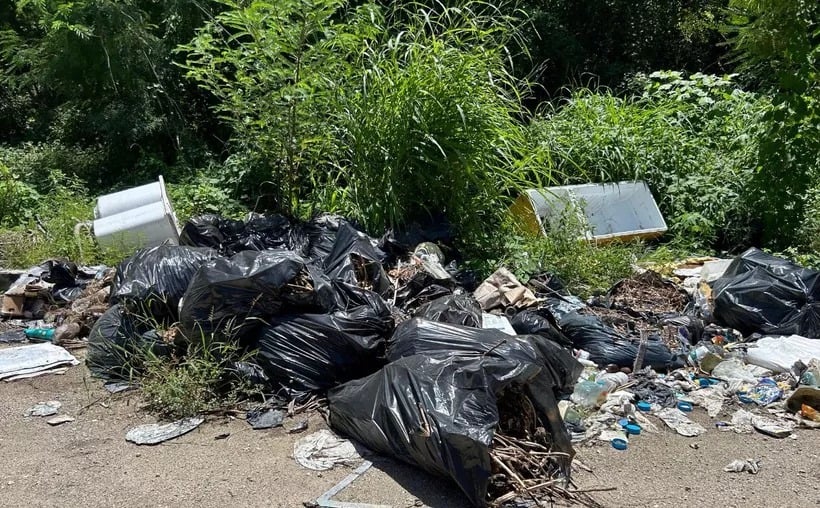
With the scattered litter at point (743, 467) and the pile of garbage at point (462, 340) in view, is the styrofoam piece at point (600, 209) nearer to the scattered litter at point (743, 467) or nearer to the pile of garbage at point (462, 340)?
the pile of garbage at point (462, 340)

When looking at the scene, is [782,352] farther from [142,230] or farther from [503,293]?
[142,230]

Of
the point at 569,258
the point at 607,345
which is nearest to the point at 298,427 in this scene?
the point at 607,345

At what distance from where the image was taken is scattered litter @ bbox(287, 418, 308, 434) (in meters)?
3.39

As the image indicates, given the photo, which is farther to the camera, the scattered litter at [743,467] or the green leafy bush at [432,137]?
the green leafy bush at [432,137]

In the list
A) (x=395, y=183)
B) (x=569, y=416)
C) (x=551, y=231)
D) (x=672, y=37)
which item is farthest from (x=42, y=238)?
(x=672, y=37)

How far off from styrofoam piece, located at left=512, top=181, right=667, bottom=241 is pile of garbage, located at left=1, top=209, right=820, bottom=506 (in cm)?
77

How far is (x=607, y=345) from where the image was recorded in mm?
4277

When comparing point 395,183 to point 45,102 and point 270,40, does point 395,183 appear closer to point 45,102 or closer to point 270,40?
point 270,40

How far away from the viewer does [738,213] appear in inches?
252

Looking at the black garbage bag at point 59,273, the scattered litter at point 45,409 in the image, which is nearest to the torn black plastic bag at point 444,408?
the scattered litter at point 45,409

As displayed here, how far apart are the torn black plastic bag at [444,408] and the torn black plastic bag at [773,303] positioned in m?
2.03

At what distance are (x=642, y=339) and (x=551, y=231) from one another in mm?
1499

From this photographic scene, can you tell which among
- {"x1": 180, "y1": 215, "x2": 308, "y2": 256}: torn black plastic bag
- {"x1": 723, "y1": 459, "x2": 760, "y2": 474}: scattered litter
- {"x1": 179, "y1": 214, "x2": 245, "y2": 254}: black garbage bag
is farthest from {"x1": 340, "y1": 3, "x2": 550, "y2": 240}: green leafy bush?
{"x1": 723, "y1": 459, "x2": 760, "y2": 474}: scattered litter

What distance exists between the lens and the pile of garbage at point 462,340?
2.95 metres
